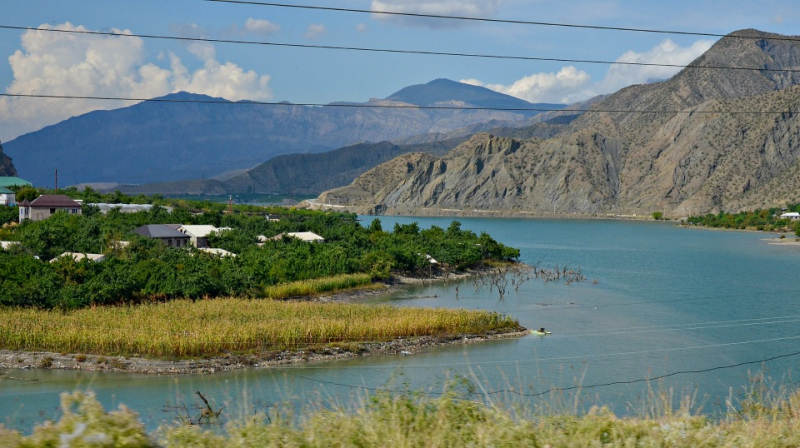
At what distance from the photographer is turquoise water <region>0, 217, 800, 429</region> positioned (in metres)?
15.7

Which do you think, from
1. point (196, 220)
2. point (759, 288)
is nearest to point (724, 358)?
point (759, 288)

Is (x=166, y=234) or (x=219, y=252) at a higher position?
(x=166, y=234)

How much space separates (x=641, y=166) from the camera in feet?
448

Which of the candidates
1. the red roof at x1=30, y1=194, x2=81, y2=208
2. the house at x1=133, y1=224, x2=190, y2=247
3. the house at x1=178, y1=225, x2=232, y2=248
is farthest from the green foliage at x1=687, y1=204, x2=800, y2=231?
the red roof at x1=30, y1=194, x2=81, y2=208

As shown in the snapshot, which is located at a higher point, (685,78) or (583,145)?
(685,78)

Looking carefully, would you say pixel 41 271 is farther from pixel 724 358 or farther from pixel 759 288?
pixel 759 288

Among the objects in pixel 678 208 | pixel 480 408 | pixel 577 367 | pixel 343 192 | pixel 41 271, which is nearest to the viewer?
pixel 480 408

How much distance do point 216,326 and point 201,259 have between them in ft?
38.2

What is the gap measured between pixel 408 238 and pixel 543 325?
74.4ft

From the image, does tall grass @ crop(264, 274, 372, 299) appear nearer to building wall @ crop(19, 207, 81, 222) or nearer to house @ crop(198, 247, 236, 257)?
house @ crop(198, 247, 236, 257)

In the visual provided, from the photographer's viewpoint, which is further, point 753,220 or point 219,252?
point 753,220

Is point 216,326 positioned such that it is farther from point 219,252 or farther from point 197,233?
point 197,233

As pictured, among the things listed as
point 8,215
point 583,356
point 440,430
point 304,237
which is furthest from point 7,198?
point 440,430

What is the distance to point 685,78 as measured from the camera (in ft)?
578
